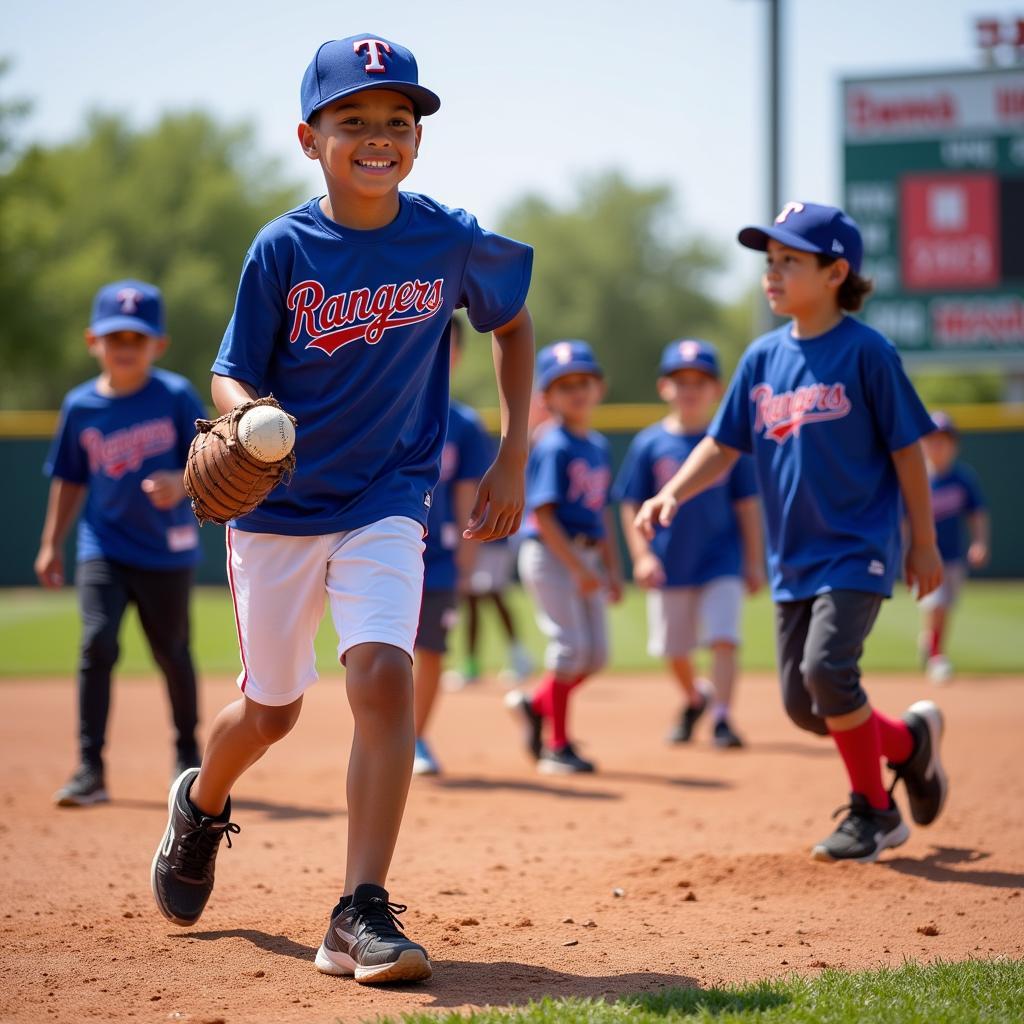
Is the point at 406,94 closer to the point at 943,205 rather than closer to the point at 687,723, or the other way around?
the point at 687,723

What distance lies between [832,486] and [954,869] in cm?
129

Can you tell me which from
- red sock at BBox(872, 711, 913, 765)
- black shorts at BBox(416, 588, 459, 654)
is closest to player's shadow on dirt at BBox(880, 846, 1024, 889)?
red sock at BBox(872, 711, 913, 765)

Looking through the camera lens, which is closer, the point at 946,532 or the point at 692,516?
the point at 692,516

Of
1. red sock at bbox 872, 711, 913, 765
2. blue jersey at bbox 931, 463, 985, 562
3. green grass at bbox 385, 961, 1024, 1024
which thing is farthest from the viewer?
blue jersey at bbox 931, 463, 985, 562

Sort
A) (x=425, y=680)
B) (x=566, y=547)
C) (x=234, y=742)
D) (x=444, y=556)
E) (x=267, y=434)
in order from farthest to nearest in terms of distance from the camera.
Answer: (x=566, y=547) < (x=444, y=556) < (x=425, y=680) < (x=234, y=742) < (x=267, y=434)

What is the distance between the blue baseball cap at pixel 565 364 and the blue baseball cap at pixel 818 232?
2.25 metres

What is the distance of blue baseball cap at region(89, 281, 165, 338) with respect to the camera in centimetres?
593

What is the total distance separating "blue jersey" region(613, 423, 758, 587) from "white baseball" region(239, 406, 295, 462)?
15.0 ft

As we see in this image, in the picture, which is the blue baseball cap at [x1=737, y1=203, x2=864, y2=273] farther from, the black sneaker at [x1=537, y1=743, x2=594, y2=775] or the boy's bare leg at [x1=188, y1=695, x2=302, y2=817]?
the black sneaker at [x1=537, y1=743, x2=594, y2=775]

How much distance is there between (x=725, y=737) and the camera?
23.8 feet

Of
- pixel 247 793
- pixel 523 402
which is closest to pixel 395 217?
pixel 523 402

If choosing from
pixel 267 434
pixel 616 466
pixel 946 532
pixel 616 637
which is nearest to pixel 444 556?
pixel 267 434

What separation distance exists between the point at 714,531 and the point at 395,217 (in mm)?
4312

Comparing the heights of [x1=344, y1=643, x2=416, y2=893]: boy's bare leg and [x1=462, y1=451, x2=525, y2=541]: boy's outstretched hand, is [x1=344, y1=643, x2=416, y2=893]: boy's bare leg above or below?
below
